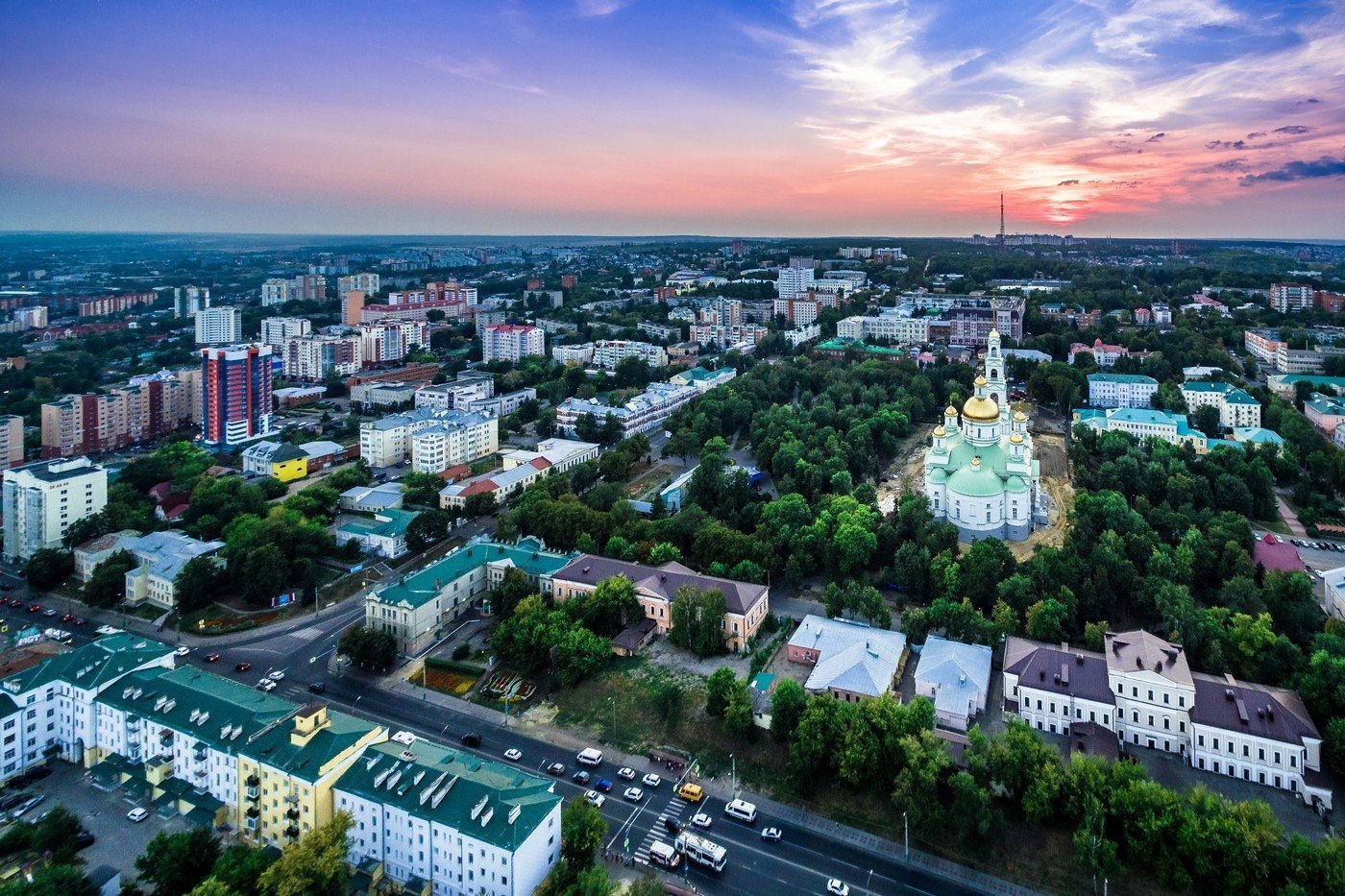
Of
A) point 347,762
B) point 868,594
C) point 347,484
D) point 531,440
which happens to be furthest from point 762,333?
point 347,762

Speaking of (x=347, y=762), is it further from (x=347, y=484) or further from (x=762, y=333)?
(x=762, y=333)

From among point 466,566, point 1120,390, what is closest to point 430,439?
point 466,566

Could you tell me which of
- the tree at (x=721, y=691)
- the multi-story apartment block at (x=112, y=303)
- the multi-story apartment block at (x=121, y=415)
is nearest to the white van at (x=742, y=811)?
the tree at (x=721, y=691)

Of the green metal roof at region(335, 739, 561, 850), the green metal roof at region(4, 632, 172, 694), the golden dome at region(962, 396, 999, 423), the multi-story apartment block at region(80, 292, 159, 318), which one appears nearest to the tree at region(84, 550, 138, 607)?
the green metal roof at region(4, 632, 172, 694)

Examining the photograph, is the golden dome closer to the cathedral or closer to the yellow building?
the cathedral

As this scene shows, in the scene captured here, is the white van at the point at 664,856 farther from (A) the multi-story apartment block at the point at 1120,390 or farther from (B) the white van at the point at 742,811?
(A) the multi-story apartment block at the point at 1120,390

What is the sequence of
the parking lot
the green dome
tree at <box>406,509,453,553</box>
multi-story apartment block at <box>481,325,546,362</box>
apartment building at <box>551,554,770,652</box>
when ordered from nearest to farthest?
the parking lot
apartment building at <box>551,554,770,652</box>
tree at <box>406,509,453,553</box>
the green dome
multi-story apartment block at <box>481,325,546,362</box>
